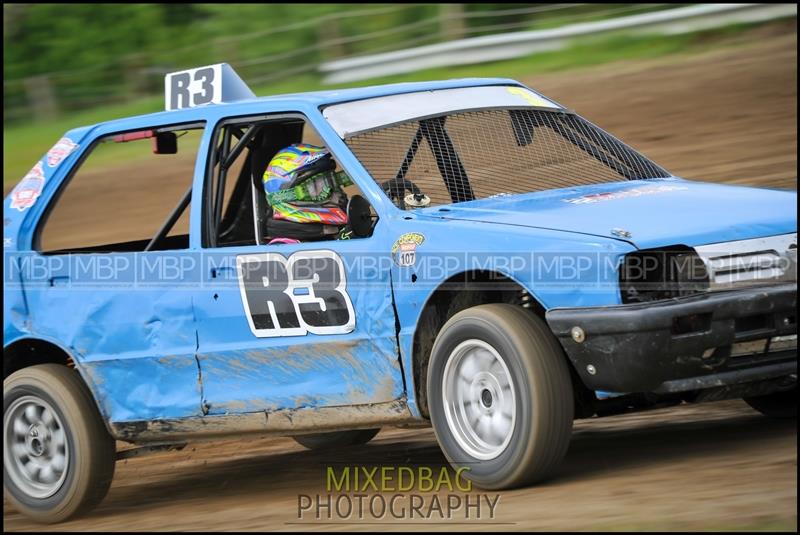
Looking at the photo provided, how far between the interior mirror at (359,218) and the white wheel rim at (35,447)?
189 centimetres

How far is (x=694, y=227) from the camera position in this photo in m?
4.79

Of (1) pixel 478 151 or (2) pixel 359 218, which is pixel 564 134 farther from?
(2) pixel 359 218

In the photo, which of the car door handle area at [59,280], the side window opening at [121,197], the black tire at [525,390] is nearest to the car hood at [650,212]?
the black tire at [525,390]

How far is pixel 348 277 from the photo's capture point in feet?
17.3

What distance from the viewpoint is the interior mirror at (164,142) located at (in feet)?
20.6

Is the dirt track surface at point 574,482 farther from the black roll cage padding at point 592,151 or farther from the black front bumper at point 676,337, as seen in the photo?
the black roll cage padding at point 592,151

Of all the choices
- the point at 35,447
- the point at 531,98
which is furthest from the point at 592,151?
the point at 35,447

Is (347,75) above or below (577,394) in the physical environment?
above

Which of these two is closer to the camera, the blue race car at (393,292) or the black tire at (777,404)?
the blue race car at (393,292)

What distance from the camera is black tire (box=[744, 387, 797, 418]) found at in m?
5.66

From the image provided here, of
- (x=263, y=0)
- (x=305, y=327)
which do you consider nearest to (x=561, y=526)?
(x=305, y=327)

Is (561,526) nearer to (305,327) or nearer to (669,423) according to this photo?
(305,327)

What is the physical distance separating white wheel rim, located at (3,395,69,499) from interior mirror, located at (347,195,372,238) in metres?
1.89

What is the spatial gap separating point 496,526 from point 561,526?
273 millimetres
